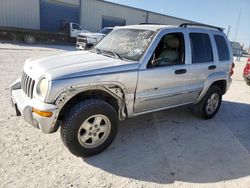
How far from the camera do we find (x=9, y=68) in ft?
26.4

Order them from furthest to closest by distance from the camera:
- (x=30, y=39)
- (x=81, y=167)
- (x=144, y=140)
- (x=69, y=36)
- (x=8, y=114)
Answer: (x=69, y=36)
(x=30, y=39)
(x=8, y=114)
(x=144, y=140)
(x=81, y=167)

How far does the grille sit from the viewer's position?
307 centimetres

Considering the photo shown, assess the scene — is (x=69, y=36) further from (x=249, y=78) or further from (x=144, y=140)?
(x=144, y=140)

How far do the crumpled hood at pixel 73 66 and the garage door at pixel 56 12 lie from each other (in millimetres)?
22400

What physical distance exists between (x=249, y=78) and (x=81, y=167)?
818 cm

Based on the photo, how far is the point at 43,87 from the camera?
2877mm

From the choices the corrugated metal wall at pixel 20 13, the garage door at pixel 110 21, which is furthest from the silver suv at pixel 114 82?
the garage door at pixel 110 21

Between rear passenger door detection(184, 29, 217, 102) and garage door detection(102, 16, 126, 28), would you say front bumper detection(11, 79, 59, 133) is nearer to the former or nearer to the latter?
rear passenger door detection(184, 29, 217, 102)

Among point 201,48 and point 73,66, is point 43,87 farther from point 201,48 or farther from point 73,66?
point 201,48

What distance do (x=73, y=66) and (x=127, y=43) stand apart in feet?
4.03

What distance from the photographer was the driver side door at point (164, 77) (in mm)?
3559

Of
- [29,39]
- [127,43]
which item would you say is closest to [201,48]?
[127,43]

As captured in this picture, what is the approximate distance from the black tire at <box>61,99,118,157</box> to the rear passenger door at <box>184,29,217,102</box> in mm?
1818

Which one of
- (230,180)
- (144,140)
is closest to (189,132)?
(144,140)
